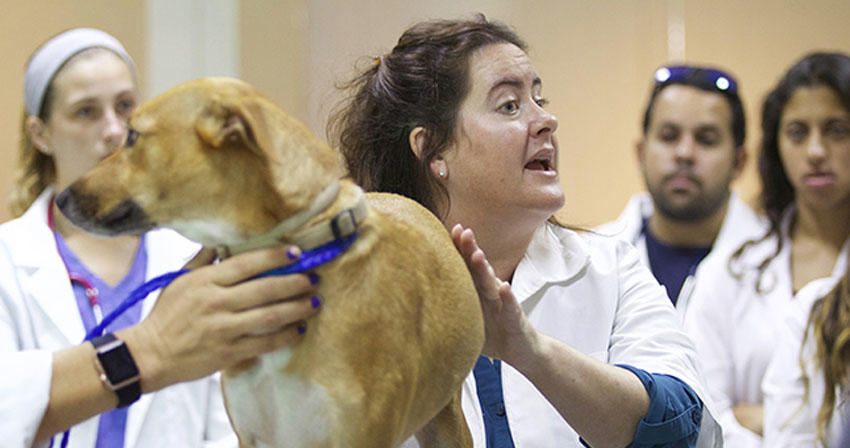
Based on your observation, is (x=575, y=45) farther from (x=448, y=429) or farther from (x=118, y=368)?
(x=118, y=368)

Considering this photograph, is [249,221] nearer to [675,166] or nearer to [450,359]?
[450,359]

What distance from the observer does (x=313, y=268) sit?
2.49 feet

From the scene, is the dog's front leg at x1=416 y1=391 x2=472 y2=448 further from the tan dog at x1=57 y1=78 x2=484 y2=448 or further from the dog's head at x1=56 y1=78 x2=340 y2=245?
the dog's head at x1=56 y1=78 x2=340 y2=245

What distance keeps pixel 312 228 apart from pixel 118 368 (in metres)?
0.23

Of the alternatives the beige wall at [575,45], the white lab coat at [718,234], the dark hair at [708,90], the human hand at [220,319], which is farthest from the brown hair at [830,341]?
the human hand at [220,319]

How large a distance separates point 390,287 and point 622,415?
1.61 feet

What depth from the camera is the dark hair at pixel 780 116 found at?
226 cm

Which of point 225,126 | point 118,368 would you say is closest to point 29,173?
point 118,368

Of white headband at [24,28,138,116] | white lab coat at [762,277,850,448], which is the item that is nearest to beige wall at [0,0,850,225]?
white headband at [24,28,138,116]

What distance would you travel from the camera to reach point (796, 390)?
1.88 meters

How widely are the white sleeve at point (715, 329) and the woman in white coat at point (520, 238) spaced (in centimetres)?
92

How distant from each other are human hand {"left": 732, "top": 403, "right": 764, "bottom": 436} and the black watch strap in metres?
1.65

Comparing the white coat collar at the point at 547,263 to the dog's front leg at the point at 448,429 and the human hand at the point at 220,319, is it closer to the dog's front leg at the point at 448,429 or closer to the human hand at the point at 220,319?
the dog's front leg at the point at 448,429

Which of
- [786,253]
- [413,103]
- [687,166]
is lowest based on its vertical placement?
[786,253]
